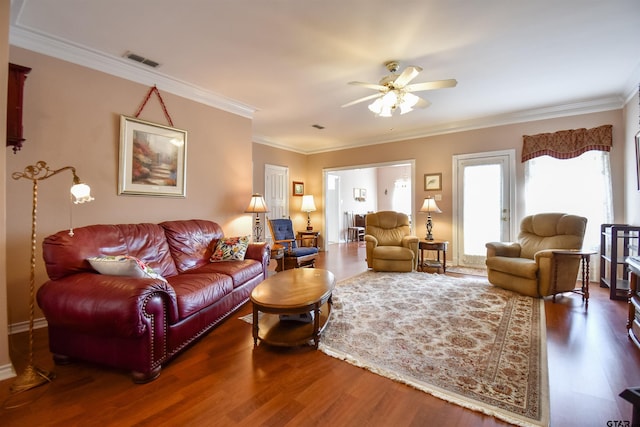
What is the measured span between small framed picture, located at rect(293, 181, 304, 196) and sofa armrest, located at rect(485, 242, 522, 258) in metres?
4.33

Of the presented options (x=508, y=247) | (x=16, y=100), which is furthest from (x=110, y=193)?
(x=508, y=247)

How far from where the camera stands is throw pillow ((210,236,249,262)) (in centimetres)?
333

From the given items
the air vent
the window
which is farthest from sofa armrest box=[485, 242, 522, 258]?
the air vent

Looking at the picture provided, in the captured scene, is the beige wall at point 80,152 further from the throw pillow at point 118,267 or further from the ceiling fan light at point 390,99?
the ceiling fan light at point 390,99

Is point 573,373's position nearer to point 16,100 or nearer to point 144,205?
point 144,205

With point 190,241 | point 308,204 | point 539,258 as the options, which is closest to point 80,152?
point 190,241

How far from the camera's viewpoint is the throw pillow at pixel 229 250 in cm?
333

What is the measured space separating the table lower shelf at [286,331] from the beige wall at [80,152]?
197 centimetres

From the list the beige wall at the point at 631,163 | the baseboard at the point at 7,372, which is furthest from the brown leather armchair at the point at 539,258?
the baseboard at the point at 7,372

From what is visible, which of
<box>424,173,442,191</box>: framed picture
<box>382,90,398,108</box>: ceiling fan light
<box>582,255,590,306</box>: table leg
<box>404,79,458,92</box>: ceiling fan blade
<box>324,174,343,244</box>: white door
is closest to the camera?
<box>404,79,458,92</box>: ceiling fan blade

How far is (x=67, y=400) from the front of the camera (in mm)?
1642

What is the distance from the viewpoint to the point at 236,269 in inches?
116

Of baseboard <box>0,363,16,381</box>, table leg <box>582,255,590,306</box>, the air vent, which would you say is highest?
the air vent

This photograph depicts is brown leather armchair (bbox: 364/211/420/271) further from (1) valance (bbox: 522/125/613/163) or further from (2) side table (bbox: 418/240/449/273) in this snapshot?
(1) valance (bbox: 522/125/613/163)
